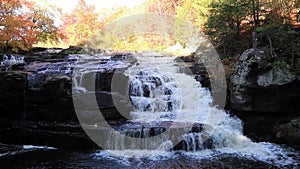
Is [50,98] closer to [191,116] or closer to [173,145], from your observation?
[173,145]

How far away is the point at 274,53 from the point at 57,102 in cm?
751

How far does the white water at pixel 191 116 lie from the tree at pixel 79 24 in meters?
14.1

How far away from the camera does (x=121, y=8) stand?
94.4ft

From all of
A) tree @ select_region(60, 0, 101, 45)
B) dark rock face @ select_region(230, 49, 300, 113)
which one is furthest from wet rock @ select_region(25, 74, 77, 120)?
tree @ select_region(60, 0, 101, 45)

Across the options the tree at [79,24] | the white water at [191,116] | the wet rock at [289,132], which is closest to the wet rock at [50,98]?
the white water at [191,116]

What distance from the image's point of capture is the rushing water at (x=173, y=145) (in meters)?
6.77

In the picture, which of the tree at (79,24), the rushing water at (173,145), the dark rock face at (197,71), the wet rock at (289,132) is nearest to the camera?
the rushing water at (173,145)

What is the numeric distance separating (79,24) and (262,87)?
64.1 ft

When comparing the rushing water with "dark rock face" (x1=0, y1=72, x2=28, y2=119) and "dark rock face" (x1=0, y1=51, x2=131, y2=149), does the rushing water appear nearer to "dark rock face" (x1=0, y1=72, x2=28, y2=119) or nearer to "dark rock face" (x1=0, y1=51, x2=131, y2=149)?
"dark rock face" (x1=0, y1=51, x2=131, y2=149)

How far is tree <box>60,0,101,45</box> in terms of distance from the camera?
24.3 meters

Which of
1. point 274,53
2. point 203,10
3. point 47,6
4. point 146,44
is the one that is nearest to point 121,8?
point 146,44

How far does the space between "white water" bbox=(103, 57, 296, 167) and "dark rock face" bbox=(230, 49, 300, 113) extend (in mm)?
795

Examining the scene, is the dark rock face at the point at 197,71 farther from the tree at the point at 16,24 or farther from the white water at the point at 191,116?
the tree at the point at 16,24

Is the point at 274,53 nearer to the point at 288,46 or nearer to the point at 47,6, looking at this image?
the point at 288,46
